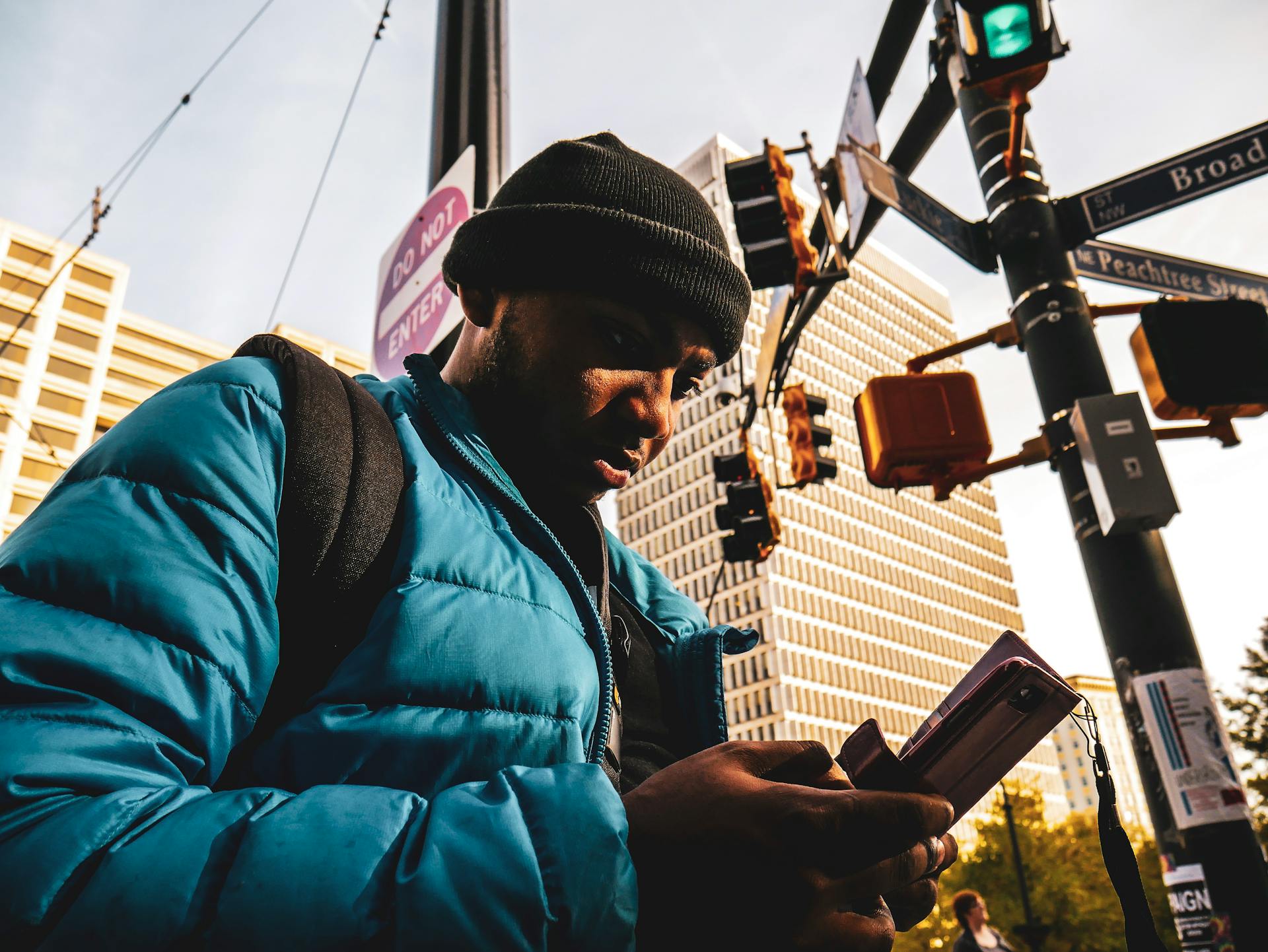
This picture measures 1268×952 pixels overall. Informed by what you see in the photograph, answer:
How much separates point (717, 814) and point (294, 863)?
1.31 feet

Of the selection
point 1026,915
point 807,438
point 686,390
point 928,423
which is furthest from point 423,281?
point 1026,915

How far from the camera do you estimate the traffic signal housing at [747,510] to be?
8.62 m

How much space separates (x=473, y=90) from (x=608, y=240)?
106 inches

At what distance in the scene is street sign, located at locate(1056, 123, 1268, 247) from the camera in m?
4.48

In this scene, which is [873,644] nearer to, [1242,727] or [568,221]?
[1242,727]

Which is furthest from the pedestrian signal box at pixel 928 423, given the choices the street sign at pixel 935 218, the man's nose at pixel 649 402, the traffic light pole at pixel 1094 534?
the man's nose at pixel 649 402

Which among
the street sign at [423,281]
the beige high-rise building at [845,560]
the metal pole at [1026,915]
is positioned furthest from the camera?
the beige high-rise building at [845,560]

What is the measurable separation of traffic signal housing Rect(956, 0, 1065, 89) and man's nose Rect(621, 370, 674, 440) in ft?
11.1

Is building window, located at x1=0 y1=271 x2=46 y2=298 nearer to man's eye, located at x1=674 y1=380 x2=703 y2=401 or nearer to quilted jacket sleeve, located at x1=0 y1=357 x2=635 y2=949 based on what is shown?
man's eye, located at x1=674 y1=380 x2=703 y2=401

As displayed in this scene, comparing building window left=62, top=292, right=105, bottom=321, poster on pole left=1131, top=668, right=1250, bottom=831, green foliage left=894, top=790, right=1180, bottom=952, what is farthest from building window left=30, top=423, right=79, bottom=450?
poster on pole left=1131, top=668, right=1250, bottom=831

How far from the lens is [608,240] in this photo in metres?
1.61

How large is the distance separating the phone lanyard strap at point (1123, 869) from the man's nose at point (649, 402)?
906 mm

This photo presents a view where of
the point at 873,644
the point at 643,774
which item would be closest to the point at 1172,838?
the point at 643,774

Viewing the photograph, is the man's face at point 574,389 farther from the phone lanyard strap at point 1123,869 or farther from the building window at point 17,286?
the building window at point 17,286
